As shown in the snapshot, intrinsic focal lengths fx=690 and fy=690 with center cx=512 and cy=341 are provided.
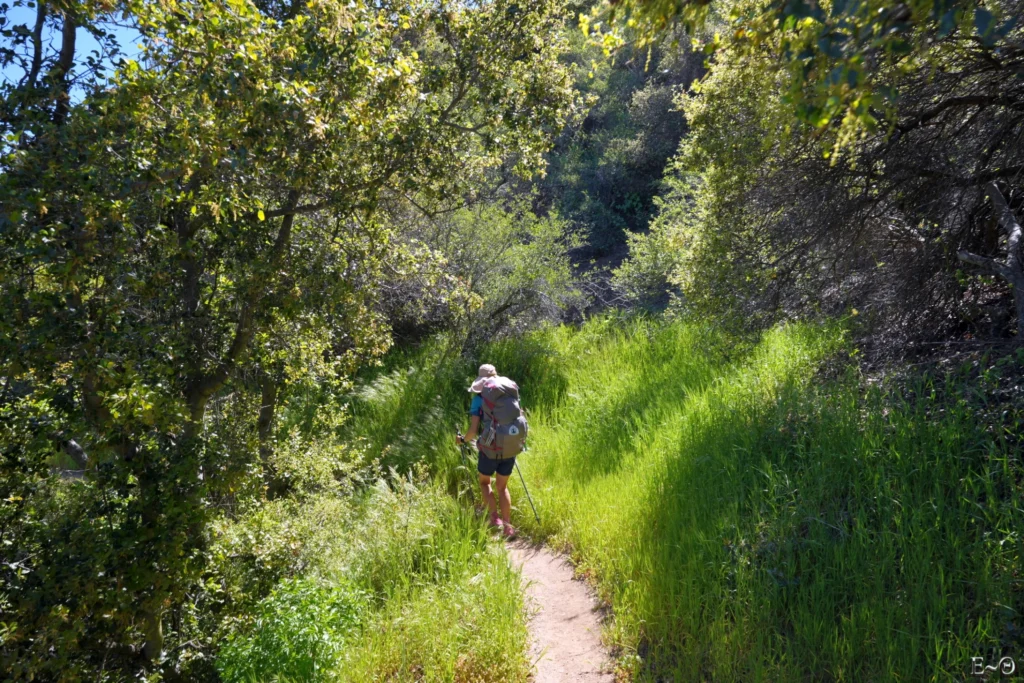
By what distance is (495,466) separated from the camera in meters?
6.85

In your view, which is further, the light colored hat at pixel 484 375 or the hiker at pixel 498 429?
the light colored hat at pixel 484 375

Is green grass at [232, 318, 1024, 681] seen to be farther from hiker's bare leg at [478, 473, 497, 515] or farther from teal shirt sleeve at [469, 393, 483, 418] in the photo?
teal shirt sleeve at [469, 393, 483, 418]

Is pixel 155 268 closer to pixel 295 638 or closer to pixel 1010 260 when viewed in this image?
pixel 295 638

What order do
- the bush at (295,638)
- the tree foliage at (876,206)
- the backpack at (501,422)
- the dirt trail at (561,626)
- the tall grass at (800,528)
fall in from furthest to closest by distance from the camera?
the backpack at (501,422)
the tree foliage at (876,206)
the dirt trail at (561,626)
the bush at (295,638)
the tall grass at (800,528)

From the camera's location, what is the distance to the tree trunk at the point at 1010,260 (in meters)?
5.02

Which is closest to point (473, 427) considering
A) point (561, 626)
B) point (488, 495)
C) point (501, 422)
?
point (501, 422)

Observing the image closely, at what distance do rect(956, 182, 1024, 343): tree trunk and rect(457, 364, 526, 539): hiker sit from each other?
155 inches

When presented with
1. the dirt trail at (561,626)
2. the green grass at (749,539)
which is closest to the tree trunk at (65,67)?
the green grass at (749,539)

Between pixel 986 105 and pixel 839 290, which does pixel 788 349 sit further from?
pixel 986 105

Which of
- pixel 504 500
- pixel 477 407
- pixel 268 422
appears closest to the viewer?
pixel 477 407

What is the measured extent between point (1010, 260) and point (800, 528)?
8.46ft

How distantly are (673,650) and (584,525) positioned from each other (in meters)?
1.85

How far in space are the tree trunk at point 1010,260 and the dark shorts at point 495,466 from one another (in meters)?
4.23

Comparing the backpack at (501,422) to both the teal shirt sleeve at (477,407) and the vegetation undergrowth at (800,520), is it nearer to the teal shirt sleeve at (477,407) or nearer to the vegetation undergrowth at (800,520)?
the teal shirt sleeve at (477,407)
